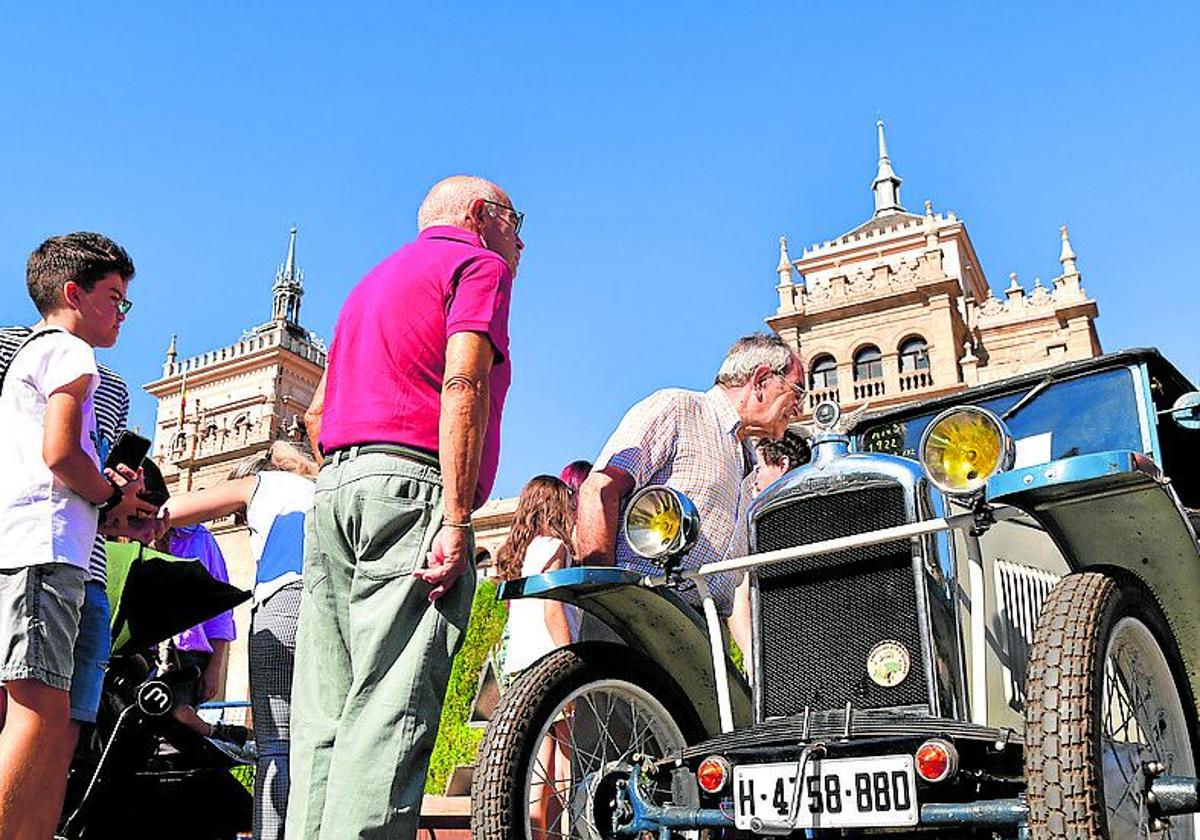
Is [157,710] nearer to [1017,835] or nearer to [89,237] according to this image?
[89,237]

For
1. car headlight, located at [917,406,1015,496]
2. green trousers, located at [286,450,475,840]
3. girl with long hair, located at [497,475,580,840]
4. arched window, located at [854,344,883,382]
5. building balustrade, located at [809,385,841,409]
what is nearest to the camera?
green trousers, located at [286,450,475,840]

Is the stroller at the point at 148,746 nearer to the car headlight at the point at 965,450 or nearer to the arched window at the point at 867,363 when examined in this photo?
the car headlight at the point at 965,450

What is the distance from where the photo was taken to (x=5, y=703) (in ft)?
9.75

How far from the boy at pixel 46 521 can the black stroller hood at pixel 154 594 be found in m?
0.40

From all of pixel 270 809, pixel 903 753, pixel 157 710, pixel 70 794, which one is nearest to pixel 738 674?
pixel 903 753

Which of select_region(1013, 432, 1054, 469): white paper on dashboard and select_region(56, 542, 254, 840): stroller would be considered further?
select_region(1013, 432, 1054, 469): white paper on dashboard

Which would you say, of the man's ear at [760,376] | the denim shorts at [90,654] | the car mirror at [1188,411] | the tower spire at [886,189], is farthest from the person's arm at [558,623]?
the tower spire at [886,189]

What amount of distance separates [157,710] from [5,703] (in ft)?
2.10

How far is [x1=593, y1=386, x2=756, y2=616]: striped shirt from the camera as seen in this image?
136 inches

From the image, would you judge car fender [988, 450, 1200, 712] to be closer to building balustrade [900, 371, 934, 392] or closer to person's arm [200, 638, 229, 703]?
person's arm [200, 638, 229, 703]

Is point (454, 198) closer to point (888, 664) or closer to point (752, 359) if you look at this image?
point (752, 359)

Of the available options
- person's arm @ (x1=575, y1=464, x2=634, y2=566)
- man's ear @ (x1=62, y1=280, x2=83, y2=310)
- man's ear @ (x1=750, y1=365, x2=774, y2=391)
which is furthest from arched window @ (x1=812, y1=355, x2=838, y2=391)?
man's ear @ (x1=62, y1=280, x2=83, y2=310)

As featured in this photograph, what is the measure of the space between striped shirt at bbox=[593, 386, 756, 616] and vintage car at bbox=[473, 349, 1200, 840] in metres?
0.19

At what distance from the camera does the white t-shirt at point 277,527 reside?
4121mm
